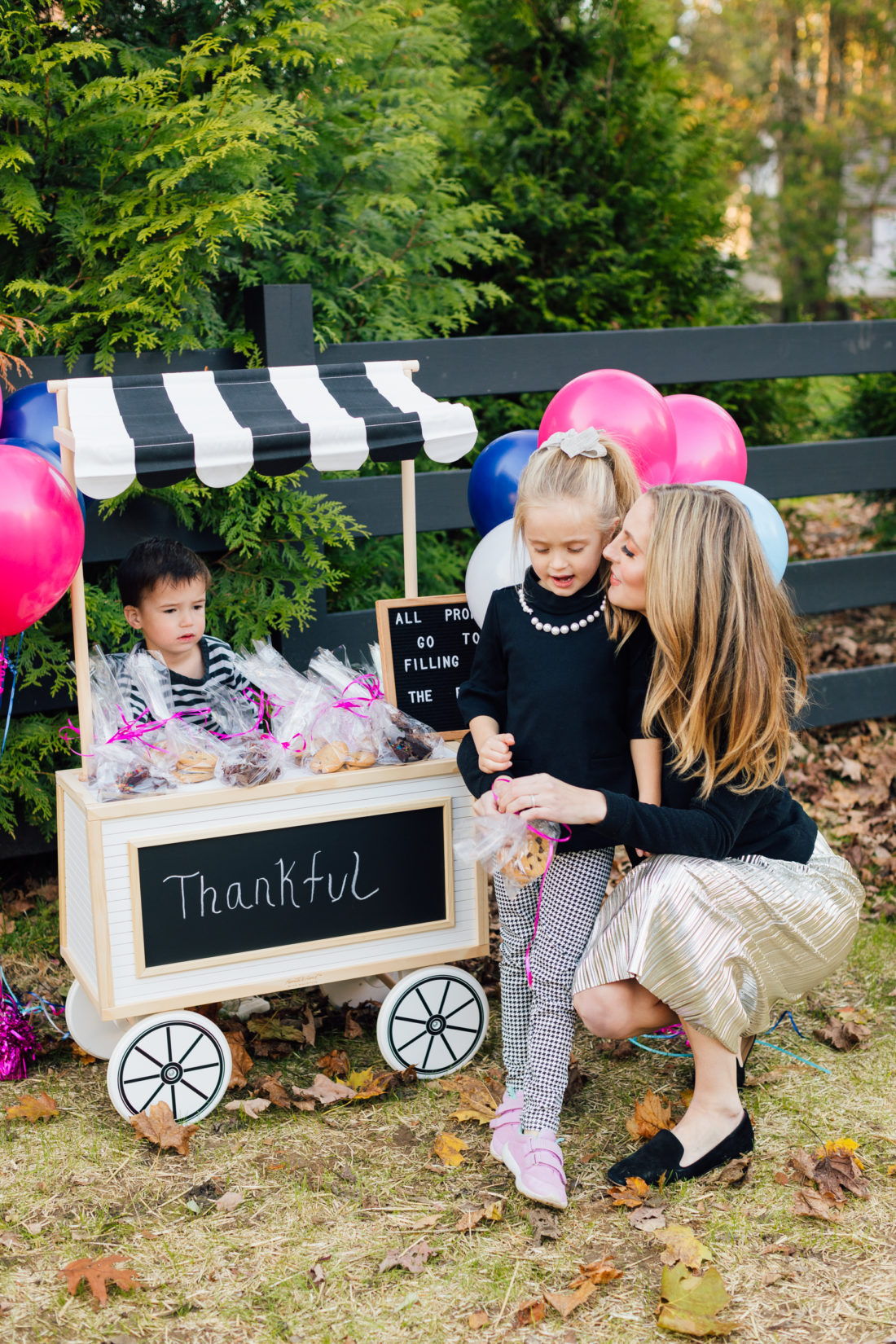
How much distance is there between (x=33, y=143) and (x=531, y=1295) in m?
3.69

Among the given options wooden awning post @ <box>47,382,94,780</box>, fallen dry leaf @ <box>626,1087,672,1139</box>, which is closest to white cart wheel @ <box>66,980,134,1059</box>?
wooden awning post @ <box>47,382,94,780</box>

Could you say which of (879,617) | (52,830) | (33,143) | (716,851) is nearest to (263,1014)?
(52,830)

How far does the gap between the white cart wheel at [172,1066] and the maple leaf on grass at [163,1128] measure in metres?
0.03

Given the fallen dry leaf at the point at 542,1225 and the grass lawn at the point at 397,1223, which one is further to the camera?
the fallen dry leaf at the point at 542,1225

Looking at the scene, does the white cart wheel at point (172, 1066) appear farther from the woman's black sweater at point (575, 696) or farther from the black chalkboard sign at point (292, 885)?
the woman's black sweater at point (575, 696)

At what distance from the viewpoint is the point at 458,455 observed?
323cm

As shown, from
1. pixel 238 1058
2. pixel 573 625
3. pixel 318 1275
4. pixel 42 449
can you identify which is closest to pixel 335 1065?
pixel 238 1058

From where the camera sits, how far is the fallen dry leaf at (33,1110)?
2920 millimetres

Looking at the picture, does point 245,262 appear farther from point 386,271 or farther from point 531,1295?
point 531,1295

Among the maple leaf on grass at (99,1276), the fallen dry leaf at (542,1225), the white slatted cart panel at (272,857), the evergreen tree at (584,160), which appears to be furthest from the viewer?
the evergreen tree at (584,160)

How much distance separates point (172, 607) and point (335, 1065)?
1.37 m

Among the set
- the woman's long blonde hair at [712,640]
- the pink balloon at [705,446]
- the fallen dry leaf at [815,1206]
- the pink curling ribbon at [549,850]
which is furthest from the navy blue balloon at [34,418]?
the fallen dry leaf at [815,1206]

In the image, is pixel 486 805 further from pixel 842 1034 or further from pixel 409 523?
pixel 842 1034

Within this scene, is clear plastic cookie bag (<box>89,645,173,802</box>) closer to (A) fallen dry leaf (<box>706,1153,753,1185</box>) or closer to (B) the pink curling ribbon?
(B) the pink curling ribbon
